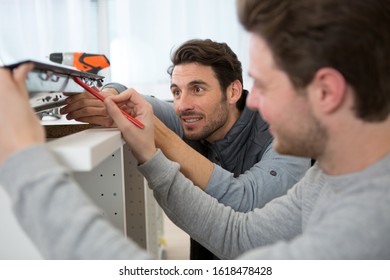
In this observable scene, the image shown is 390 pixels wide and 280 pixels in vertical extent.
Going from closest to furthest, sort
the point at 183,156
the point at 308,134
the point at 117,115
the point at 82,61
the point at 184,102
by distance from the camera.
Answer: the point at 308,134
the point at 117,115
the point at 183,156
the point at 184,102
the point at 82,61

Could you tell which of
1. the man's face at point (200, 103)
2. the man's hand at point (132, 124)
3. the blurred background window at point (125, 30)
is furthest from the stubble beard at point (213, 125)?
the blurred background window at point (125, 30)

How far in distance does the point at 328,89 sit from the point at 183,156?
457 millimetres

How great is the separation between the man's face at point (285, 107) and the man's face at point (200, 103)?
715 mm

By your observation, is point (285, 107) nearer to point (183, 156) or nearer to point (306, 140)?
point (306, 140)

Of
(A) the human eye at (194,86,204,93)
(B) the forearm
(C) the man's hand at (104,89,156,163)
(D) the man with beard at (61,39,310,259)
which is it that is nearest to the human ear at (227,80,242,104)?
(D) the man with beard at (61,39,310,259)

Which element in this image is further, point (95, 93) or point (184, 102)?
point (184, 102)

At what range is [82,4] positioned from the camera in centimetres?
245

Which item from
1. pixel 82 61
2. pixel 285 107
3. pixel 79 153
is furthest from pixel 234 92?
pixel 79 153

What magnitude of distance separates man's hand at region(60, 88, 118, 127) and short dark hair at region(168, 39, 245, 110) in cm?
60

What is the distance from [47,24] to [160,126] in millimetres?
1840

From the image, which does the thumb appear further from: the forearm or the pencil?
the forearm

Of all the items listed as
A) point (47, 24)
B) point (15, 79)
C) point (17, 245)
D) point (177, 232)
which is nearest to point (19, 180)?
point (15, 79)

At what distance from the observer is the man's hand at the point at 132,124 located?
747mm

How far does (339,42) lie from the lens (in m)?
0.54
